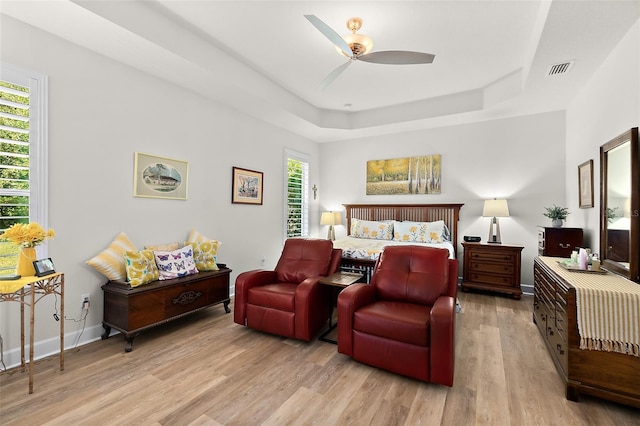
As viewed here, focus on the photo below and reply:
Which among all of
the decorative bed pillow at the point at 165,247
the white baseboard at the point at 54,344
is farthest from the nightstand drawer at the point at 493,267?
the white baseboard at the point at 54,344

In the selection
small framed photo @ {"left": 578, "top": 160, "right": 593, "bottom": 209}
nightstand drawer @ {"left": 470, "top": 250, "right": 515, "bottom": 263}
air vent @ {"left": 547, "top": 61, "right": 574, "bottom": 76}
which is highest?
air vent @ {"left": 547, "top": 61, "right": 574, "bottom": 76}

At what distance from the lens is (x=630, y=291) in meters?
1.89

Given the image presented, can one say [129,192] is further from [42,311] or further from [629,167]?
[629,167]

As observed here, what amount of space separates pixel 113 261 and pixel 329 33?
9.82 feet

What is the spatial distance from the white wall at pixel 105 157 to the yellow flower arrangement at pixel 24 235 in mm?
530

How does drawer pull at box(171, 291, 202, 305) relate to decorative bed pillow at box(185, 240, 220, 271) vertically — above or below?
below

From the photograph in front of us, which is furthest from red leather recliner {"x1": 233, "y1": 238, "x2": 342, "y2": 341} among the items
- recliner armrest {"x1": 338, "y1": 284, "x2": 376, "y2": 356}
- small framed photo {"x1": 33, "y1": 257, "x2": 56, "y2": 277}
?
small framed photo {"x1": 33, "y1": 257, "x2": 56, "y2": 277}

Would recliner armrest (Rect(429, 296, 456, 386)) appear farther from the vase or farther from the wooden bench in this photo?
the vase

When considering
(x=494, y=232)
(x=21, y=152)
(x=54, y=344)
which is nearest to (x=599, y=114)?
(x=494, y=232)

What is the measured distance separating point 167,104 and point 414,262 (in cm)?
344

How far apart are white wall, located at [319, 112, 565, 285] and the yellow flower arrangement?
5.09m

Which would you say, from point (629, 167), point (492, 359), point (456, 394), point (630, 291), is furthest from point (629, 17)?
point (456, 394)

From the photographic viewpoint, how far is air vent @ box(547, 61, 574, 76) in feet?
10.0

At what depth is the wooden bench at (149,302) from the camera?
2.72m
